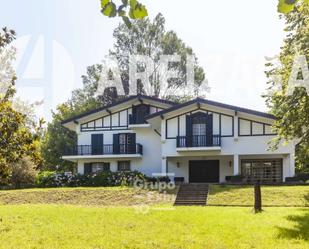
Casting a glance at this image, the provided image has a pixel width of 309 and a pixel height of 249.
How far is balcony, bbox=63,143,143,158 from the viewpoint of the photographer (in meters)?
36.9

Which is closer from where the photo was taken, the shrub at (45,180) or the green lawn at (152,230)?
the green lawn at (152,230)

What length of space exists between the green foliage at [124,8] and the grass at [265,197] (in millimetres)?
20242

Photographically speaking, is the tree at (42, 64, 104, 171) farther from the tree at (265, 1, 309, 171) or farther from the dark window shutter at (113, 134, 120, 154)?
the tree at (265, 1, 309, 171)

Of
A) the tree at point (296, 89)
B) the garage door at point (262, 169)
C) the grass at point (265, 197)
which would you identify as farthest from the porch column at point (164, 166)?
the tree at point (296, 89)

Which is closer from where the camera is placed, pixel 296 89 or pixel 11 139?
pixel 11 139

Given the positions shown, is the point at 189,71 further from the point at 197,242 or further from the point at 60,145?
the point at 197,242

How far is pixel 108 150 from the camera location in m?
37.7

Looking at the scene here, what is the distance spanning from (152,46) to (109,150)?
1832cm

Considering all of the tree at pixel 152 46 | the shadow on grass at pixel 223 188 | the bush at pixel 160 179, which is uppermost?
the tree at pixel 152 46

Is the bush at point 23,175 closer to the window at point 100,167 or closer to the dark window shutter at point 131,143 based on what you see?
the window at point 100,167

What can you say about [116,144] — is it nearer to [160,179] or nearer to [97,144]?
[97,144]

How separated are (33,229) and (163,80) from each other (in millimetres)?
39849

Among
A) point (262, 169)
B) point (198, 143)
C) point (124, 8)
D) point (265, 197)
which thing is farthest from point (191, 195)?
point (124, 8)

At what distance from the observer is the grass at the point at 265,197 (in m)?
22.7
